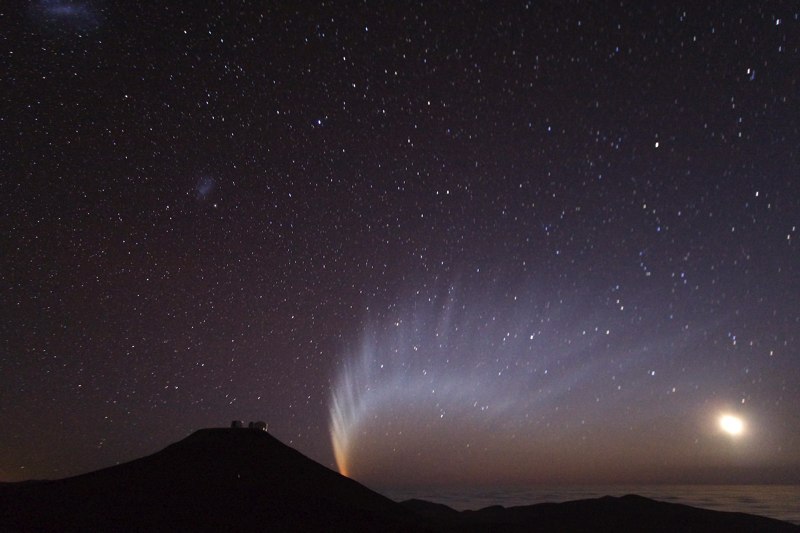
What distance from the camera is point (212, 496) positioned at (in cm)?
2505

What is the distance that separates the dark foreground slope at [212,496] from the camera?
21.2m

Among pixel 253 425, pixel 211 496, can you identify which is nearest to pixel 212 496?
pixel 211 496

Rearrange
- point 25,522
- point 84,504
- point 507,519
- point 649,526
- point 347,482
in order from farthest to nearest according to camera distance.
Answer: point 507,519 → point 649,526 → point 347,482 → point 84,504 → point 25,522

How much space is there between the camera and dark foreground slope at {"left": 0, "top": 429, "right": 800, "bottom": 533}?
2125cm

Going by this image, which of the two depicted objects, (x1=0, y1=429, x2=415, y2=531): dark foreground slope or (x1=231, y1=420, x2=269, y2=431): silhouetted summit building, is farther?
(x1=231, y1=420, x2=269, y2=431): silhouetted summit building

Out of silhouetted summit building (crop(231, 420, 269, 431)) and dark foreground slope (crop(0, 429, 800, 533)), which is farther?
silhouetted summit building (crop(231, 420, 269, 431))

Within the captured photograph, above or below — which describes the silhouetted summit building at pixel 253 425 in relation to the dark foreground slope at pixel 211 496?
above

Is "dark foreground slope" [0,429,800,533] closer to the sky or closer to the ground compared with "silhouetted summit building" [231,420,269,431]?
closer to the ground

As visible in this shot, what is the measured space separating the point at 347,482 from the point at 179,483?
428 inches

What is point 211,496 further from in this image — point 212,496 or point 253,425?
point 253,425

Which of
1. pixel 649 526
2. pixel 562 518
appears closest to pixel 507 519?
pixel 562 518

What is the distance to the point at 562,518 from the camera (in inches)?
1907

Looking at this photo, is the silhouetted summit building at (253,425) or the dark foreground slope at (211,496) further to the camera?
the silhouetted summit building at (253,425)

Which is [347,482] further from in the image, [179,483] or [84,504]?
[84,504]
